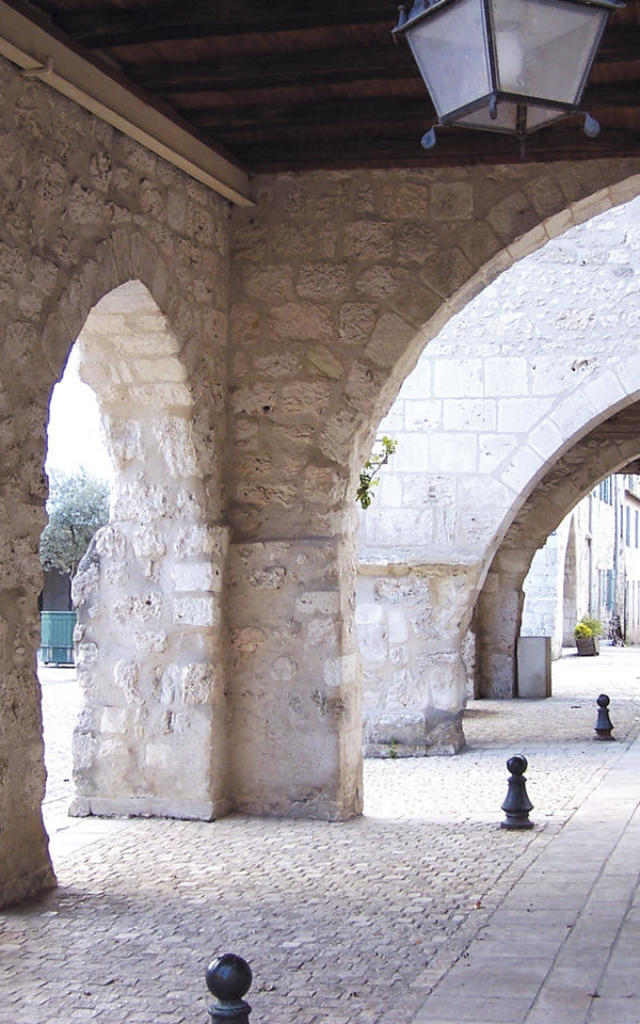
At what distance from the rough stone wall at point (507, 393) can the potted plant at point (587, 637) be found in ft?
36.7

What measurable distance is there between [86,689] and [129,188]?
91.9 inches

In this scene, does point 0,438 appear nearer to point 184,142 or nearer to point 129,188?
point 129,188

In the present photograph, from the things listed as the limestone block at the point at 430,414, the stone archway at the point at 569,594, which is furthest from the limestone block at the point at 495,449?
the stone archway at the point at 569,594

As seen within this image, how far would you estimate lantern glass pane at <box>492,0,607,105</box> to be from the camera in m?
3.12

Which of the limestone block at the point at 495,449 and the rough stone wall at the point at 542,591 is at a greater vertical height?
the limestone block at the point at 495,449

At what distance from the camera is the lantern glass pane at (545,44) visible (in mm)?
3121

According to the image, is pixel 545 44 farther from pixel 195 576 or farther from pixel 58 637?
pixel 58 637

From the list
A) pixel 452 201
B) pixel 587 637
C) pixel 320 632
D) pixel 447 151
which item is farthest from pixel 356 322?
pixel 587 637

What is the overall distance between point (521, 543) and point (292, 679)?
7.57 m

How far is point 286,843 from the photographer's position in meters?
5.61

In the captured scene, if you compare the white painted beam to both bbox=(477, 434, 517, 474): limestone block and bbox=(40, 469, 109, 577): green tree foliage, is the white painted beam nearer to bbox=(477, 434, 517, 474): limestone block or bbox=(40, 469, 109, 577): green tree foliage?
bbox=(477, 434, 517, 474): limestone block

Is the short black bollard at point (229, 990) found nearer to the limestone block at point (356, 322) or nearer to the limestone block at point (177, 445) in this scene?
the limestone block at point (177, 445)

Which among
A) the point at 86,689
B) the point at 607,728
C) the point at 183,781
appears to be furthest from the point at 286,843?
the point at 607,728

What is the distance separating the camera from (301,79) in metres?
4.97
